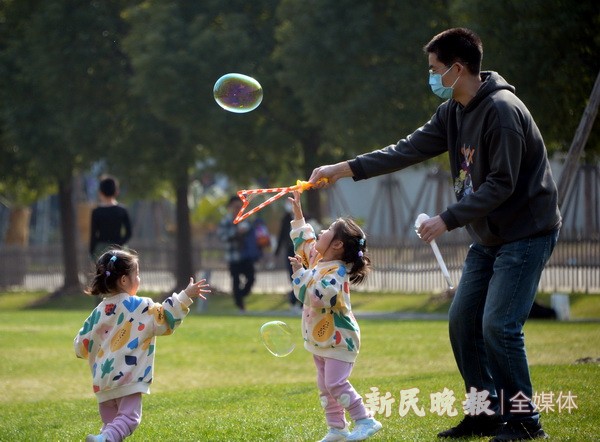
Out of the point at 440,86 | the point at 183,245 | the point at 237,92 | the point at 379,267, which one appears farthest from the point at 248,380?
the point at 183,245

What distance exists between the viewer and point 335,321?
6.38m

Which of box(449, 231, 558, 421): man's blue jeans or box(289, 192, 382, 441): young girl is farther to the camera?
box(289, 192, 382, 441): young girl

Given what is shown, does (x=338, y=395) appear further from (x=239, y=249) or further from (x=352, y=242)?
(x=239, y=249)

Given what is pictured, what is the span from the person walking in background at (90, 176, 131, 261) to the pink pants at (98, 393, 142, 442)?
7.83 m

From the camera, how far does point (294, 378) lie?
1096cm

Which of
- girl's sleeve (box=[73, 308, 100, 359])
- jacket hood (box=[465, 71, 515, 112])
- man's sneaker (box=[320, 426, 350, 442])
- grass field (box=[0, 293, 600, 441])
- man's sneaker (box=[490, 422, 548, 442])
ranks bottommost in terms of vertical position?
grass field (box=[0, 293, 600, 441])

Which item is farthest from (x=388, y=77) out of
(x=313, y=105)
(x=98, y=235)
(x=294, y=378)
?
(x=294, y=378)

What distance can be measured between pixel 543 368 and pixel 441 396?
77.1 inches

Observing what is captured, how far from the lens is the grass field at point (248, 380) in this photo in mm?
Answer: 6930

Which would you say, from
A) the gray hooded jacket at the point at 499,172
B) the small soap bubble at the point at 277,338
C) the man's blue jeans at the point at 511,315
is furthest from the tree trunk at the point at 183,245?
the man's blue jeans at the point at 511,315

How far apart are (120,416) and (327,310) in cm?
134

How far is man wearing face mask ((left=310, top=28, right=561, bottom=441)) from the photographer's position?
5.79m

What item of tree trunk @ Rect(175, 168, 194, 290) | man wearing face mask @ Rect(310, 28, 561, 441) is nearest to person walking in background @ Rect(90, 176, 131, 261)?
man wearing face mask @ Rect(310, 28, 561, 441)

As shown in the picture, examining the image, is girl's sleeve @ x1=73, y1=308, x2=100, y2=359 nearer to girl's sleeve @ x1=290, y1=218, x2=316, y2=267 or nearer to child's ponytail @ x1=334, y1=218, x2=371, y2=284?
girl's sleeve @ x1=290, y1=218, x2=316, y2=267
